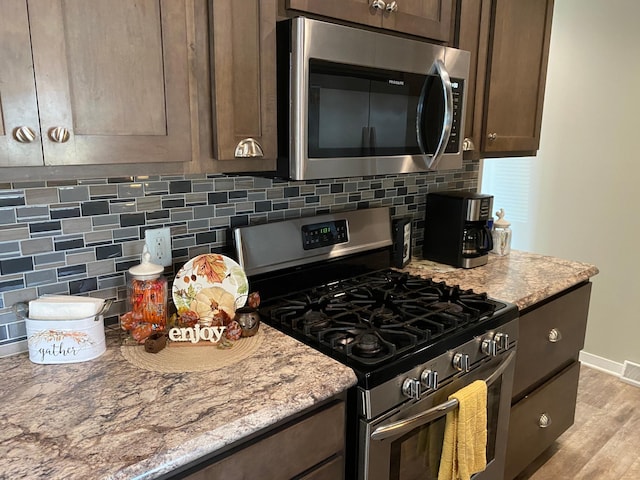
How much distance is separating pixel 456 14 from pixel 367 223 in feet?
2.60

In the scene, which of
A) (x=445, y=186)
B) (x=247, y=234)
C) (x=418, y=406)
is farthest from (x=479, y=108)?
(x=418, y=406)

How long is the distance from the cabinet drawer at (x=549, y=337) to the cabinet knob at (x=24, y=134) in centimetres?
153

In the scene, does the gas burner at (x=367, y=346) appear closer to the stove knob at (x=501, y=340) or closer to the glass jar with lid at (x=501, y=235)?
the stove knob at (x=501, y=340)

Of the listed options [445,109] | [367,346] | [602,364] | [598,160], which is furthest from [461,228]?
[602,364]

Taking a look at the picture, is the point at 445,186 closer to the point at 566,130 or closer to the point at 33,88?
the point at 566,130

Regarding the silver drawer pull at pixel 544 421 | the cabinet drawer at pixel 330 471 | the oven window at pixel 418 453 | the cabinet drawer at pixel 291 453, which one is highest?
the cabinet drawer at pixel 291 453

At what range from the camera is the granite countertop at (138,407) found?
33.7 inches

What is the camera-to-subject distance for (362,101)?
1409 millimetres

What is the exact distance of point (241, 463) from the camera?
38.8 inches

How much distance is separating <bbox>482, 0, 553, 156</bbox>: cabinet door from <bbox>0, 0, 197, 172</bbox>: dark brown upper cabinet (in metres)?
1.24

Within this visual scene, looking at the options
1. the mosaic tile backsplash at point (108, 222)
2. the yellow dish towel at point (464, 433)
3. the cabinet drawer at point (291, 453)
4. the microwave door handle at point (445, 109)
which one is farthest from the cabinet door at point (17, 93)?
the yellow dish towel at point (464, 433)

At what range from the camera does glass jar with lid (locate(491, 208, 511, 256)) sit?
221 centimetres

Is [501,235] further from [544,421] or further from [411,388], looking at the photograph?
[411,388]

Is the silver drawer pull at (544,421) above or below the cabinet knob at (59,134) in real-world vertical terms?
below
